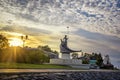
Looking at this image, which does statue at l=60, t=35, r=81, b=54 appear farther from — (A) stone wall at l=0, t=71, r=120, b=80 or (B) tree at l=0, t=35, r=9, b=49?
(A) stone wall at l=0, t=71, r=120, b=80

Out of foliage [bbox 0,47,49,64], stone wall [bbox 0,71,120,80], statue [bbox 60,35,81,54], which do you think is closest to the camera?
stone wall [bbox 0,71,120,80]

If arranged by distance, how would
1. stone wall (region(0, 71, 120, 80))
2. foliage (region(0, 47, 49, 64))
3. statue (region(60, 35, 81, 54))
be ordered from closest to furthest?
stone wall (region(0, 71, 120, 80)), foliage (region(0, 47, 49, 64)), statue (region(60, 35, 81, 54))

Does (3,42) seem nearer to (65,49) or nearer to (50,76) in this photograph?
(65,49)

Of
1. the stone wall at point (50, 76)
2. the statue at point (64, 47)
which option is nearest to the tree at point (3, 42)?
the statue at point (64, 47)

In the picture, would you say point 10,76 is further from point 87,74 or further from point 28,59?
point 28,59

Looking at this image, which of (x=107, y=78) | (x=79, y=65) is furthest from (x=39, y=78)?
(x=79, y=65)

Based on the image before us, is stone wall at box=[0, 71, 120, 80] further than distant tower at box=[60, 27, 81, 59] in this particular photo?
No

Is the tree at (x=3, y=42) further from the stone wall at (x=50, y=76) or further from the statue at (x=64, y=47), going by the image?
the stone wall at (x=50, y=76)

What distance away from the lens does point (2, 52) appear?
189 feet

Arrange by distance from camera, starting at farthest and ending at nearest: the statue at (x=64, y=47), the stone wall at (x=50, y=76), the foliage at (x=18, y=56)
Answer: the statue at (x=64, y=47) → the foliage at (x=18, y=56) → the stone wall at (x=50, y=76)

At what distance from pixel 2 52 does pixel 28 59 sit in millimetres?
5731

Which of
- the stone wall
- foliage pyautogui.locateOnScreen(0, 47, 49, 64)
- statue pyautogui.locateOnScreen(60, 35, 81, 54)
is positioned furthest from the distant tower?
the stone wall

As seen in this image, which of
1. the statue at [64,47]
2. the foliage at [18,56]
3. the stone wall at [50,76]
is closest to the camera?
the stone wall at [50,76]

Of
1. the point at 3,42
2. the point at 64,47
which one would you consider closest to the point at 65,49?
the point at 64,47
